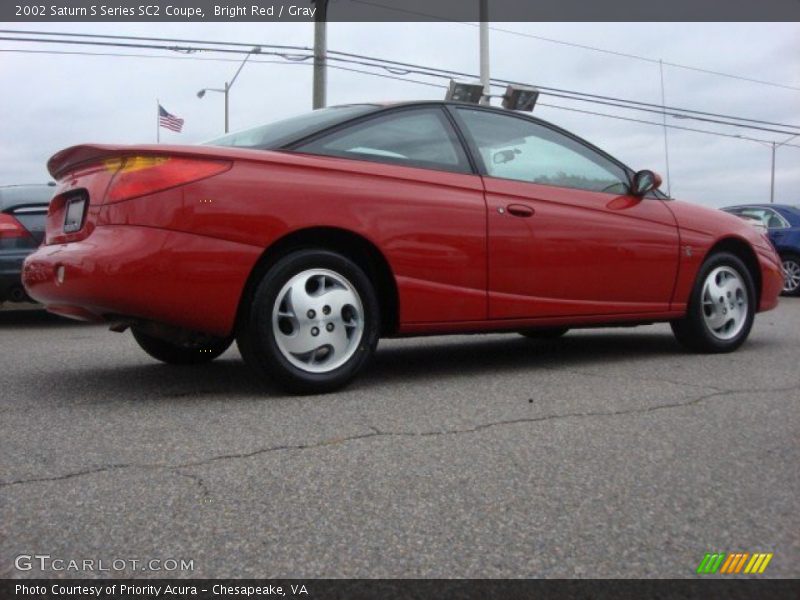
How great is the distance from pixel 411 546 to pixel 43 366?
11.1 ft

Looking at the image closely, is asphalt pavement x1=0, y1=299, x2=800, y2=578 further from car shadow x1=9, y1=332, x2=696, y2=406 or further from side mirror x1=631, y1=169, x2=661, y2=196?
side mirror x1=631, y1=169, x2=661, y2=196

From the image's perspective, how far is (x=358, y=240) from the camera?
153 inches

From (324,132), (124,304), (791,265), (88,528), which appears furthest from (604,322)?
(791,265)

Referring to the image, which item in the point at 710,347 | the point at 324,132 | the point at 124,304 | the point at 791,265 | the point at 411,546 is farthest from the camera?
the point at 791,265

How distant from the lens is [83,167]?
149 inches

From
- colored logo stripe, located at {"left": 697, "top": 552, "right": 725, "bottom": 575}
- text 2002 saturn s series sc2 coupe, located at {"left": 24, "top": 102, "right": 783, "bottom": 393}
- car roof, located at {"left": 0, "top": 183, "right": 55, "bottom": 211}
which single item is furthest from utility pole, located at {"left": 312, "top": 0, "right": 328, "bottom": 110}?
colored logo stripe, located at {"left": 697, "top": 552, "right": 725, "bottom": 575}

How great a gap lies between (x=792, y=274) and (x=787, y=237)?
560mm

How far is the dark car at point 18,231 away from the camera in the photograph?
23.1 feet

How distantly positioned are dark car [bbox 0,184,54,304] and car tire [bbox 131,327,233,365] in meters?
3.03

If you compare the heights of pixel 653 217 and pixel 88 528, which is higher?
pixel 653 217

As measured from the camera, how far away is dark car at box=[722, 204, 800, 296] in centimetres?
1225

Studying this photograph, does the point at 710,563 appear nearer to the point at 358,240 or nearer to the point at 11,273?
the point at 358,240

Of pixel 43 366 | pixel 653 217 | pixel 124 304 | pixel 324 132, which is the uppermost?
pixel 324 132

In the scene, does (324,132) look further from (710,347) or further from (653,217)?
(710,347)
